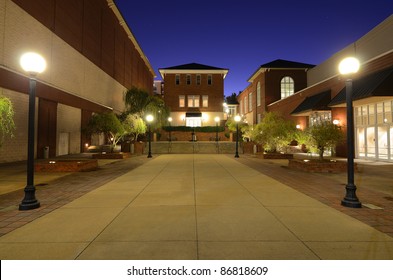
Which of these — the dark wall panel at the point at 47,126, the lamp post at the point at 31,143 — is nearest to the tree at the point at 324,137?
the lamp post at the point at 31,143

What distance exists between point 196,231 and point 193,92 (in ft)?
149

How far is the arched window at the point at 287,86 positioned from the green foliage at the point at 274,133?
20.9 meters

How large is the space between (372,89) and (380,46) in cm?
1370

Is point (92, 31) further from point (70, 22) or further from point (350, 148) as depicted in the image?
point (350, 148)

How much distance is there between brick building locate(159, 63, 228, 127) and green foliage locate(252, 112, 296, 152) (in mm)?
26299

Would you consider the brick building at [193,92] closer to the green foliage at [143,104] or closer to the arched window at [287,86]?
the arched window at [287,86]

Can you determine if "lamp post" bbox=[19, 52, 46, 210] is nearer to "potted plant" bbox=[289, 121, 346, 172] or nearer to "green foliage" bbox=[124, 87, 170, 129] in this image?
"potted plant" bbox=[289, 121, 346, 172]

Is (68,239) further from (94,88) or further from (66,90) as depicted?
(94,88)

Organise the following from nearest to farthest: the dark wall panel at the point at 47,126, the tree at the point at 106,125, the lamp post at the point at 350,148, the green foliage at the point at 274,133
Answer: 1. the lamp post at the point at 350,148
2. the dark wall panel at the point at 47,126
3. the green foliage at the point at 274,133
4. the tree at the point at 106,125

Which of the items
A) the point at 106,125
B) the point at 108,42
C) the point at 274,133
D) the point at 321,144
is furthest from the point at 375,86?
the point at 108,42

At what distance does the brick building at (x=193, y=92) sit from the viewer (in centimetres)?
4888

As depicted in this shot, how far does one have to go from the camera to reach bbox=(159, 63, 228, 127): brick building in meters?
48.9

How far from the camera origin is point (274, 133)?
21156mm

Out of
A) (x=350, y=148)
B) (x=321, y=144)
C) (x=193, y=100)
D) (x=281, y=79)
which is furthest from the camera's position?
(x=193, y=100)
